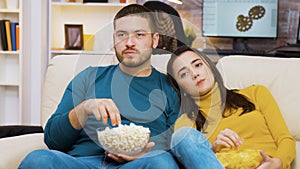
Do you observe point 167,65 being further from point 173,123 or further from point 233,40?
point 233,40

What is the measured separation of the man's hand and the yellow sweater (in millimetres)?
336

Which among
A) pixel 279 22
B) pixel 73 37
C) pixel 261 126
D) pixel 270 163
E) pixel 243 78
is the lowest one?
pixel 270 163

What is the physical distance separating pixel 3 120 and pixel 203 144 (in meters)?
3.04

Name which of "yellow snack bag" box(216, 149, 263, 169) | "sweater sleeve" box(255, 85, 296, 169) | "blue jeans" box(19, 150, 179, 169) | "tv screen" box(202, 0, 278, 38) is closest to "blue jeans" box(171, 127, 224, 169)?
"blue jeans" box(19, 150, 179, 169)

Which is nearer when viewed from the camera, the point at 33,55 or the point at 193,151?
the point at 193,151

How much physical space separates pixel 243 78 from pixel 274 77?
0.40 ft

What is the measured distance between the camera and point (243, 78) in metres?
2.24

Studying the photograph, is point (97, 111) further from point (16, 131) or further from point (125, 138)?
Answer: point (16, 131)

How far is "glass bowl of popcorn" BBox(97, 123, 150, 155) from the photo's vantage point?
170 cm

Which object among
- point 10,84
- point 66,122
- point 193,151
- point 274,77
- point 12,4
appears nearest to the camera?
point 193,151

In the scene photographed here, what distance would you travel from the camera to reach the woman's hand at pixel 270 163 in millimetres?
1865

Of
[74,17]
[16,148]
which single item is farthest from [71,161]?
[74,17]

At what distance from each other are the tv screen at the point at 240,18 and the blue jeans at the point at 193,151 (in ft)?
9.32

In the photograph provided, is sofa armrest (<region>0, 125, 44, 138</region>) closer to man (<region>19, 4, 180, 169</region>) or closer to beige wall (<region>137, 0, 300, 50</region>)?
man (<region>19, 4, 180, 169</region>)
